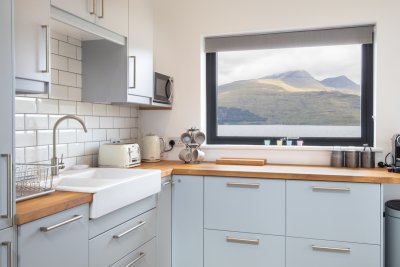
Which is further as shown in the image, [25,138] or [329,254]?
[329,254]

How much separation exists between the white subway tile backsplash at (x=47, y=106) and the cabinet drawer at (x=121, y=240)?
869 mm

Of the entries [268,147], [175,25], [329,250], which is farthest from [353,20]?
[329,250]

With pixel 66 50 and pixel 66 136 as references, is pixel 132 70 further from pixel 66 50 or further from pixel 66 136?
pixel 66 136

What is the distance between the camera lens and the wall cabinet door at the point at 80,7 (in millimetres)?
1926

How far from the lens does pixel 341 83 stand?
3119 millimetres

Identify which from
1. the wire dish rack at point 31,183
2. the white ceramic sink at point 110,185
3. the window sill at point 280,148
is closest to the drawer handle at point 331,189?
the window sill at point 280,148

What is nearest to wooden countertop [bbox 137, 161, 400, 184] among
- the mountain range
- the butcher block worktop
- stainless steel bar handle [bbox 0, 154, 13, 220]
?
the butcher block worktop

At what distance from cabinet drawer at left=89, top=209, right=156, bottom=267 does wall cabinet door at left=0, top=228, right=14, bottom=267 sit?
0.49 m

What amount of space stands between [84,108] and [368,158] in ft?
7.26

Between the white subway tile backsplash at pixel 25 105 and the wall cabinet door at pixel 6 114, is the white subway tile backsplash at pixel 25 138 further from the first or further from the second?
the wall cabinet door at pixel 6 114

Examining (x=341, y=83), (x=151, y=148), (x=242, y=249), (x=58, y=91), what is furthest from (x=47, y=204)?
(x=341, y=83)

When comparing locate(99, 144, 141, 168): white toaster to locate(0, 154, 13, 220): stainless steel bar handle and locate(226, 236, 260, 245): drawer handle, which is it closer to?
locate(226, 236, 260, 245): drawer handle

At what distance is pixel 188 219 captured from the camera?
2.73 m

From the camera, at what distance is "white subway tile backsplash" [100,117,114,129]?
9.42 ft
